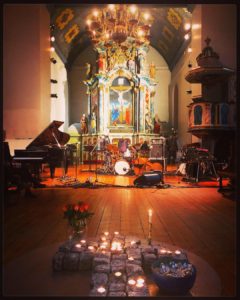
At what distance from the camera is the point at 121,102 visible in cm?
1418

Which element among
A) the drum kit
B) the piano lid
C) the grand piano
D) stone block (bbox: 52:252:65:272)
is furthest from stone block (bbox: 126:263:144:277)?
the drum kit

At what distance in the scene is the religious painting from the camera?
14125mm

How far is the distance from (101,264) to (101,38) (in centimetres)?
833

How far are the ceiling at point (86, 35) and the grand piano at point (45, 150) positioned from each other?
4.65m

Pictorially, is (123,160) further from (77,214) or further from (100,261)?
(100,261)

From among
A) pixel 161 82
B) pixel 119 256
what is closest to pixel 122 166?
pixel 119 256

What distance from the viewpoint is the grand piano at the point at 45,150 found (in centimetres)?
626

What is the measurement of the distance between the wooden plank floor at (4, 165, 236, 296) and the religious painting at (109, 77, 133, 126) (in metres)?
8.07

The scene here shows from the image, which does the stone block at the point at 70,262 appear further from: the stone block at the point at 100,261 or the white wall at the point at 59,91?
the white wall at the point at 59,91

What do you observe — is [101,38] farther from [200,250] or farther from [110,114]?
[200,250]

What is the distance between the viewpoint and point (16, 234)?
332cm

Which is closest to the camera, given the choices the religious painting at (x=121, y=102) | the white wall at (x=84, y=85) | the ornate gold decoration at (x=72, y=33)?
the ornate gold decoration at (x=72, y=33)

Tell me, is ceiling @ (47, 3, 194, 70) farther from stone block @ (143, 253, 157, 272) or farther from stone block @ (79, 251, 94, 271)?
stone block @ (79, 251, 94, 271)

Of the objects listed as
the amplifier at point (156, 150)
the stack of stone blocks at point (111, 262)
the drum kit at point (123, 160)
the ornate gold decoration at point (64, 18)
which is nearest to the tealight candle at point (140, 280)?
the stack of stone blocks at point (111, 262)
